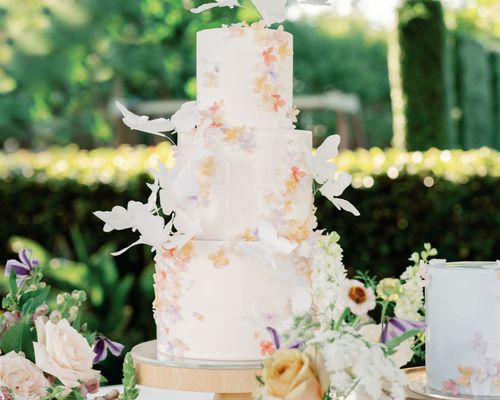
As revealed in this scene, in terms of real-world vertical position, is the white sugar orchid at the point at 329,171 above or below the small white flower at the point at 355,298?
above

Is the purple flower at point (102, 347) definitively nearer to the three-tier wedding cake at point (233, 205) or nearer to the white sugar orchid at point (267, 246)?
the three-tier wedding cake at point (233, 205)

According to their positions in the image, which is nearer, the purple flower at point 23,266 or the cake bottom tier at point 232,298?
the purple flower at point 23,266

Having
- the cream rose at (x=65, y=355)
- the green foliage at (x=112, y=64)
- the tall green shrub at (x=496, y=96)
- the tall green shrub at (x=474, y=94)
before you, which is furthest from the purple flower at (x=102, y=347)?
the tall green shrub at (x=496, y=96)

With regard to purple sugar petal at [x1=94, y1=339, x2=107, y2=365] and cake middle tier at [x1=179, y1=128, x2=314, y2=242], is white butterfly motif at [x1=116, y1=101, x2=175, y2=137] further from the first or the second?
purple sugar petal at [x1=94, y1=339, x2=107, y2=365]

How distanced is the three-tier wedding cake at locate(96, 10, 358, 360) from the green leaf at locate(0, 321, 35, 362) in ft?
1.08

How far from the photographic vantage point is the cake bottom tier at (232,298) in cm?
246

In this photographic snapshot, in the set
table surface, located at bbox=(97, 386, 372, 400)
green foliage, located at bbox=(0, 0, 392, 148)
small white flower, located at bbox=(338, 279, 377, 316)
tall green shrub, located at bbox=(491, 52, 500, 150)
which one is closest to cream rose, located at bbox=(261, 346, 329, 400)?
small white flower, located at bbox=(338, 279, 377, 316)

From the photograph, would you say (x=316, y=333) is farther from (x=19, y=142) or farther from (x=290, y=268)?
(x=19, y=142)

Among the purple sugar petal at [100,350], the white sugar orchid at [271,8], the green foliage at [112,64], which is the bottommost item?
the purple sugar petal at [100,350]

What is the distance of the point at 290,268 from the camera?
249 cm

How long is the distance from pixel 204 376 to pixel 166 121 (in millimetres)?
681

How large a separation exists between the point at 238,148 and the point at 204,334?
516 mm

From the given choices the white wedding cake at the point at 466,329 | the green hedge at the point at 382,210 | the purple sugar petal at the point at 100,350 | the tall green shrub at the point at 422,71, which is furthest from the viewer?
the tall green shrub at the point at 422,71

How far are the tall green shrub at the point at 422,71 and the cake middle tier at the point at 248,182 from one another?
370 inches
